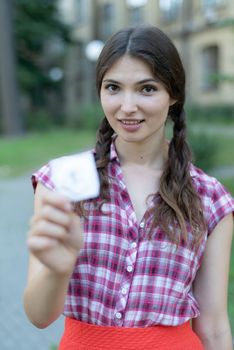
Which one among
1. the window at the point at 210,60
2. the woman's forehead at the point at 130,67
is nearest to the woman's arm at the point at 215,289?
the woman's forehead at the point at 130,67

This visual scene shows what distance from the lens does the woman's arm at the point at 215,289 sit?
162cm

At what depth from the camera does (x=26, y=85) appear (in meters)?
26.9

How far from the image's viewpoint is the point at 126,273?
59.7 inches

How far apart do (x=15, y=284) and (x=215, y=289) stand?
4.20 metres

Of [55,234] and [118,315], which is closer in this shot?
[55,234]

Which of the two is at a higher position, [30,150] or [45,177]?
[45,177]

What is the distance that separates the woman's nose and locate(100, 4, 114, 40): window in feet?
114

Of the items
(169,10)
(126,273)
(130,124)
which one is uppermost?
(169,10)

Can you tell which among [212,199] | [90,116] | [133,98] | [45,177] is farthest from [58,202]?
[90,116]

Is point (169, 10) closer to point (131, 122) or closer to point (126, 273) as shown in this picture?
point (131, 122)

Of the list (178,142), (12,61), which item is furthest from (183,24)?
(178,142)

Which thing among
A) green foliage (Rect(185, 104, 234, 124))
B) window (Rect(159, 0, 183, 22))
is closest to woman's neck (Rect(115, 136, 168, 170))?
green foliage (Rect(185, 104, 234, 124))

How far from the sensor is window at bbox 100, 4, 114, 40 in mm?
35250

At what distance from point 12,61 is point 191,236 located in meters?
21.0
